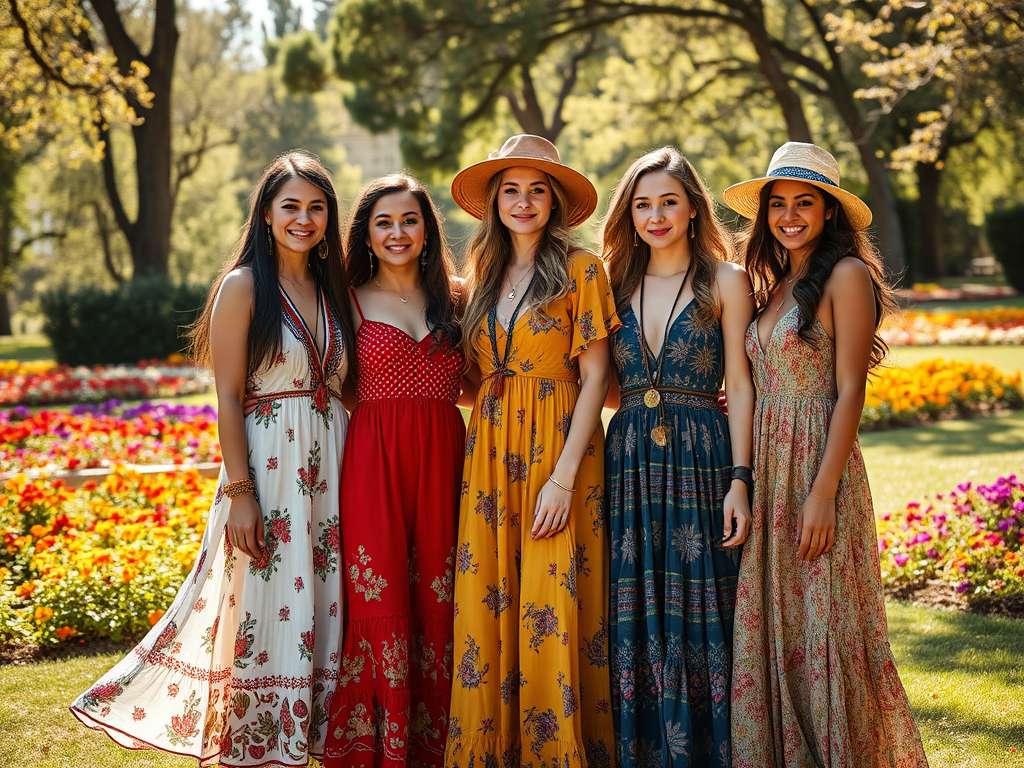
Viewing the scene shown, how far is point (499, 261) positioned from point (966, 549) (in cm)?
347

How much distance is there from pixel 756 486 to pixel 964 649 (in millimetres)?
1979

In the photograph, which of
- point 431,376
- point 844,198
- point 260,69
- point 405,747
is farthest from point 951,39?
point 260,69

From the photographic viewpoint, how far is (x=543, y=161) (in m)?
3.36

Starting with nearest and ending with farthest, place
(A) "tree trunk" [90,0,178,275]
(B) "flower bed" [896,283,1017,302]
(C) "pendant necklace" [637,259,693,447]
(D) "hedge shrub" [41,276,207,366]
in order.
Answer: (C) "pendant necklace" [637,259,693,447]
(A) "tree trunk" [90,0,178,275]
(D) "hedge shrub" [41,276,207,366]
(B) "flower bed" [896,283,1017,302]

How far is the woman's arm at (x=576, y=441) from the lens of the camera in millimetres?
3082

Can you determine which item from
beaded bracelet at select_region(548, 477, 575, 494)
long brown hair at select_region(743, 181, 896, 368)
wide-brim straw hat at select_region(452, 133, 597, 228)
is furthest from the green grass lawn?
beaded bracelet at select_region(548, 477, 575, 494)

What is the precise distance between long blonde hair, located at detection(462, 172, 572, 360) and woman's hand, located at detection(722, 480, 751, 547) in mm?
946

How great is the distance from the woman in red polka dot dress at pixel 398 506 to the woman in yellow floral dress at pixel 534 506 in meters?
0.13

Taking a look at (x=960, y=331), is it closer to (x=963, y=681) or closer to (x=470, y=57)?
(x=470, y=57)

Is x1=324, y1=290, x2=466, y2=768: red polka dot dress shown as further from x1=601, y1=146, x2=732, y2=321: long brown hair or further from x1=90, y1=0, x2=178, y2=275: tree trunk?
x1=90, y1=0, x2=178, y2=275: tree trunk

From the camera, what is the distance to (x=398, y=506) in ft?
10.6

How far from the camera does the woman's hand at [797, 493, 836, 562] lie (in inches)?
117

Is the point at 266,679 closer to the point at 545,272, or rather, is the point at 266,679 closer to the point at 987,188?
the point at 545,272

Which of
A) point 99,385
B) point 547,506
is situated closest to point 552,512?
point 547,506
